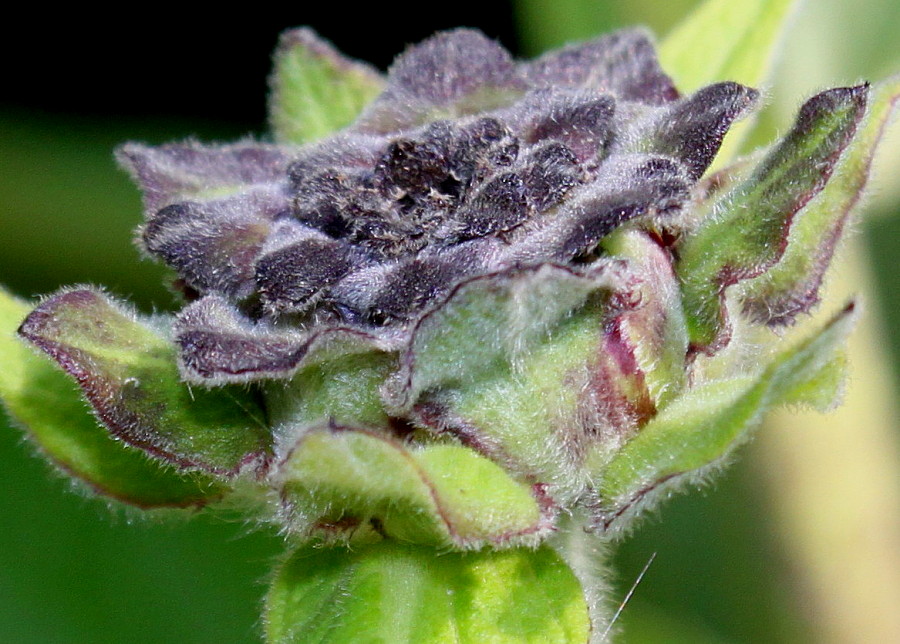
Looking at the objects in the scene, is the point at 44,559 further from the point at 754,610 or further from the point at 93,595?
the point at 754,610

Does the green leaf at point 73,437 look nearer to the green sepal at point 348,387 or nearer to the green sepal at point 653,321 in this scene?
the green sepal at point 348,387

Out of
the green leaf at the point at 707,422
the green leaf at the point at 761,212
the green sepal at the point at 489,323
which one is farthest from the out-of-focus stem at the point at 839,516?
the green sepal at the point at 489,323

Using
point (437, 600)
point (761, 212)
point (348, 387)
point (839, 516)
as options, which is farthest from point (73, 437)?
point (839, 516)

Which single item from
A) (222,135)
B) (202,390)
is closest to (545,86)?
(202,390)

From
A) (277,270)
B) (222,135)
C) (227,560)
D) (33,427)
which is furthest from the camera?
(222,135)

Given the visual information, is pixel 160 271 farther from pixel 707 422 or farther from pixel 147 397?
pixel 707 422

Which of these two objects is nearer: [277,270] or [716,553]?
[277,270]
